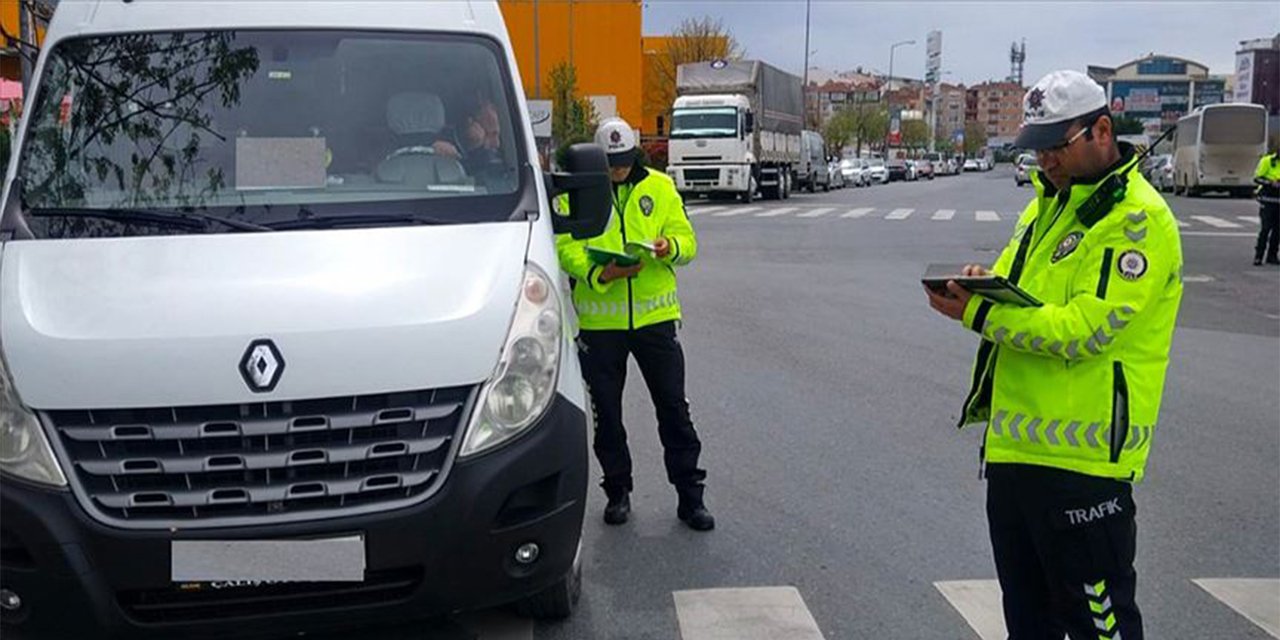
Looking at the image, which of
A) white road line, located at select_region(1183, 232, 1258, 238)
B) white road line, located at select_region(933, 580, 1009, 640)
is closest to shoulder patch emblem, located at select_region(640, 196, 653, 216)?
white road line, located at select_region(933, 580, 1009, 640)

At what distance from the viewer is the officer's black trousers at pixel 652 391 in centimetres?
530

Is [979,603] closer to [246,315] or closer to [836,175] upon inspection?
[246,315]

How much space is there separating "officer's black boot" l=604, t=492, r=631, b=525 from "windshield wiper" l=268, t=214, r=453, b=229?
6.98 feet

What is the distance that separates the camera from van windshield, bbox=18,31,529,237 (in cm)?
398

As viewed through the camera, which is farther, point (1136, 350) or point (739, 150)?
point (739, 150)

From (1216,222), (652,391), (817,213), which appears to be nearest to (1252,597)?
(652,391)

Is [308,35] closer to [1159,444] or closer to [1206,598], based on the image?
[1206,598]

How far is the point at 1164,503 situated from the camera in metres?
5.83

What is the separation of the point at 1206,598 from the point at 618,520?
2539 mm

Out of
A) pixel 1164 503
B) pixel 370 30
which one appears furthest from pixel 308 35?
pixel 1164 503

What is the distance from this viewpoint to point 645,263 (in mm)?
5199

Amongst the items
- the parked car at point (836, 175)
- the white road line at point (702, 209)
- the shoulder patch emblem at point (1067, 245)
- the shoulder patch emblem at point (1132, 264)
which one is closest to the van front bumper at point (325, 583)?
the shoulder patch emblem at point (1067, 245)

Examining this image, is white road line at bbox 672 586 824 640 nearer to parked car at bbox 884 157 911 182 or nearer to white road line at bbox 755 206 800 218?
white road line at bbox 755 206 800 218

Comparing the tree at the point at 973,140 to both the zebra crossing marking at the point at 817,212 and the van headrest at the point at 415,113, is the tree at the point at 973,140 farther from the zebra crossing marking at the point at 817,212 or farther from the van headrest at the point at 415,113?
the van headrest at the point at 415,113
